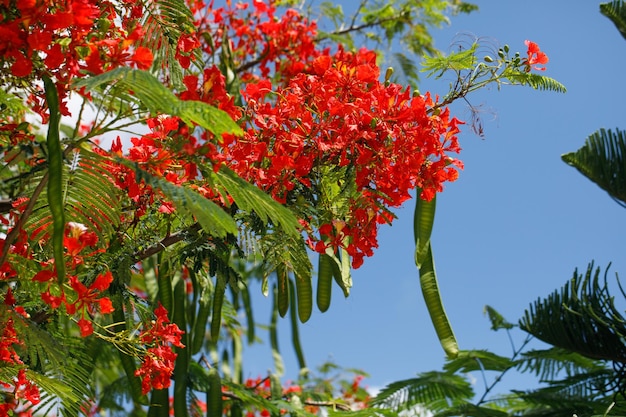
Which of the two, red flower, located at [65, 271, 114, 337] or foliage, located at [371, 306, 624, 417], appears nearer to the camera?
red flower, located at [65, 271, 114, 337]

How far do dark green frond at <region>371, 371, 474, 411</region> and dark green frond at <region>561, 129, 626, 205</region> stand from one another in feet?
4.81

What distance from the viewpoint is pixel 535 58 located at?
207 cm

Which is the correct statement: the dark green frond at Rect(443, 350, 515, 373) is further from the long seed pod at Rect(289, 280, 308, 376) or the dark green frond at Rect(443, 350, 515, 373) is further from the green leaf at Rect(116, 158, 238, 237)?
the green leaf at Rect(116, 158, 238, 237)

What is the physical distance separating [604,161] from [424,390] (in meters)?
1.69

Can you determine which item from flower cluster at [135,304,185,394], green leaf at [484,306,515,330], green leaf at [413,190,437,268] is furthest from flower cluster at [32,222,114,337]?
green leaf at [484,306,515,330]

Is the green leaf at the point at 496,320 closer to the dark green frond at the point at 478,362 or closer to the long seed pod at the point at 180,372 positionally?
the dark green frond at the point at 478,362

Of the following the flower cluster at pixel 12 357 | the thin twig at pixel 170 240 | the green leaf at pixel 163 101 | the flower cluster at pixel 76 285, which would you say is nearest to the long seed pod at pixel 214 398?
the flower cluster at pixel 12 357

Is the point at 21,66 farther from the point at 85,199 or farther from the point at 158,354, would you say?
the point at 158,354

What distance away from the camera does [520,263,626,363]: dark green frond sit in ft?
11.1

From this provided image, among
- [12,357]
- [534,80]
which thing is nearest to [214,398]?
[12,357]

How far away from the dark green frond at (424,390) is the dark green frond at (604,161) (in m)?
1.46

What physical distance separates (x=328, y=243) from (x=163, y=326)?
0.48 metres

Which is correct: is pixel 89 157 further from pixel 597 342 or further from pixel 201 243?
pixel 597 342

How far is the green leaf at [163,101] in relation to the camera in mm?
1352
